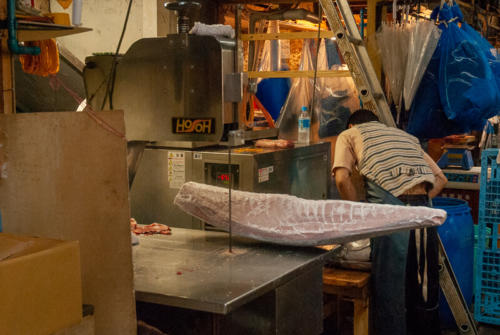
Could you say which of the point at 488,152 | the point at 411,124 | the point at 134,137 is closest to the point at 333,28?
the point at 411,124

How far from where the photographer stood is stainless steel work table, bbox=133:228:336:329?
2.20 metres

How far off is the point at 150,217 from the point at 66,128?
5.97 feet

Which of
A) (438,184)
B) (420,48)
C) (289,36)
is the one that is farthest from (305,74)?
(438,184)

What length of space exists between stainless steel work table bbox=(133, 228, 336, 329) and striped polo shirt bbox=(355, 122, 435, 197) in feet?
5.09

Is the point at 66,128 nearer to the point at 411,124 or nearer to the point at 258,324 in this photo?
the point at 258,324

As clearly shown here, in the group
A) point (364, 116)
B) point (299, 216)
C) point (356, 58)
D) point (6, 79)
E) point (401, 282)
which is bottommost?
point (401, 282)

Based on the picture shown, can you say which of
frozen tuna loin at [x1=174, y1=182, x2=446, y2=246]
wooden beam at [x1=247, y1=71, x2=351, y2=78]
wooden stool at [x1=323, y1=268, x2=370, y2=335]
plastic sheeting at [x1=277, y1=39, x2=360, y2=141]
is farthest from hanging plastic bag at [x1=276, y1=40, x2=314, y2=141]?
frozen tuna loin at [x1=174, y1=182, x2=446, y2=246]

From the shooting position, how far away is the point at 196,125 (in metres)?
2.58

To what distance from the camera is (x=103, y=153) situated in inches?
78.4

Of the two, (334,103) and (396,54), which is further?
(334,103)

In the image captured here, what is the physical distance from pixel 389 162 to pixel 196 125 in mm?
2087

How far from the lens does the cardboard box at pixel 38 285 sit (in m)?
1.52

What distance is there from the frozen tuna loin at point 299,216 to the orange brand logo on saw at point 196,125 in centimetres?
56

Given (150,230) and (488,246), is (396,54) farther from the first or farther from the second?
(150,230)
